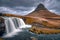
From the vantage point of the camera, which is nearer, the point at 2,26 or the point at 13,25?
the point at 2,26

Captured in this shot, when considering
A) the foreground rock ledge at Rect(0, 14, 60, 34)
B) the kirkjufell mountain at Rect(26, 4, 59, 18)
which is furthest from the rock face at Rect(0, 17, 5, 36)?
the kirkjufell mountain at Rect(26, 4, 59, 18)

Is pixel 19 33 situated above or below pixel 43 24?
below

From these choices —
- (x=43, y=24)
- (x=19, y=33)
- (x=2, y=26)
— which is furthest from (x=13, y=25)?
(x=43, y=24)

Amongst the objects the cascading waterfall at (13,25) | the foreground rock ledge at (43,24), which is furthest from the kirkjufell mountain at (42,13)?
the cascading waterfall at (13,25)


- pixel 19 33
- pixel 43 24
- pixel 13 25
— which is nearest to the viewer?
pixel 19 33

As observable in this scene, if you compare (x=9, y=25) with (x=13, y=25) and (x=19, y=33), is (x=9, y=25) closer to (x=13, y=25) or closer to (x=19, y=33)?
(x=13, y=25)

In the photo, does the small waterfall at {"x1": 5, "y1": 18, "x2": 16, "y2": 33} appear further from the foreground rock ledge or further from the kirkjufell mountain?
the kirkjufell mountain

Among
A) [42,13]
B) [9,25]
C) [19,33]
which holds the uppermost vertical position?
[42,13]

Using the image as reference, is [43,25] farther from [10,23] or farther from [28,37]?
[10,23]

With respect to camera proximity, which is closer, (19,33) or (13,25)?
(19,33)

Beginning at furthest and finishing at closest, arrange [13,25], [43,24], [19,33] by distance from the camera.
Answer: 1. [13,25]
2. [43,24]
3. [19,33]

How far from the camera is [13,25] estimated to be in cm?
664

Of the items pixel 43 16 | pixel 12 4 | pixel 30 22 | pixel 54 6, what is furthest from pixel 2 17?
pixel 54 6

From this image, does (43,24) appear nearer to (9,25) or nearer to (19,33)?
(19,33)
